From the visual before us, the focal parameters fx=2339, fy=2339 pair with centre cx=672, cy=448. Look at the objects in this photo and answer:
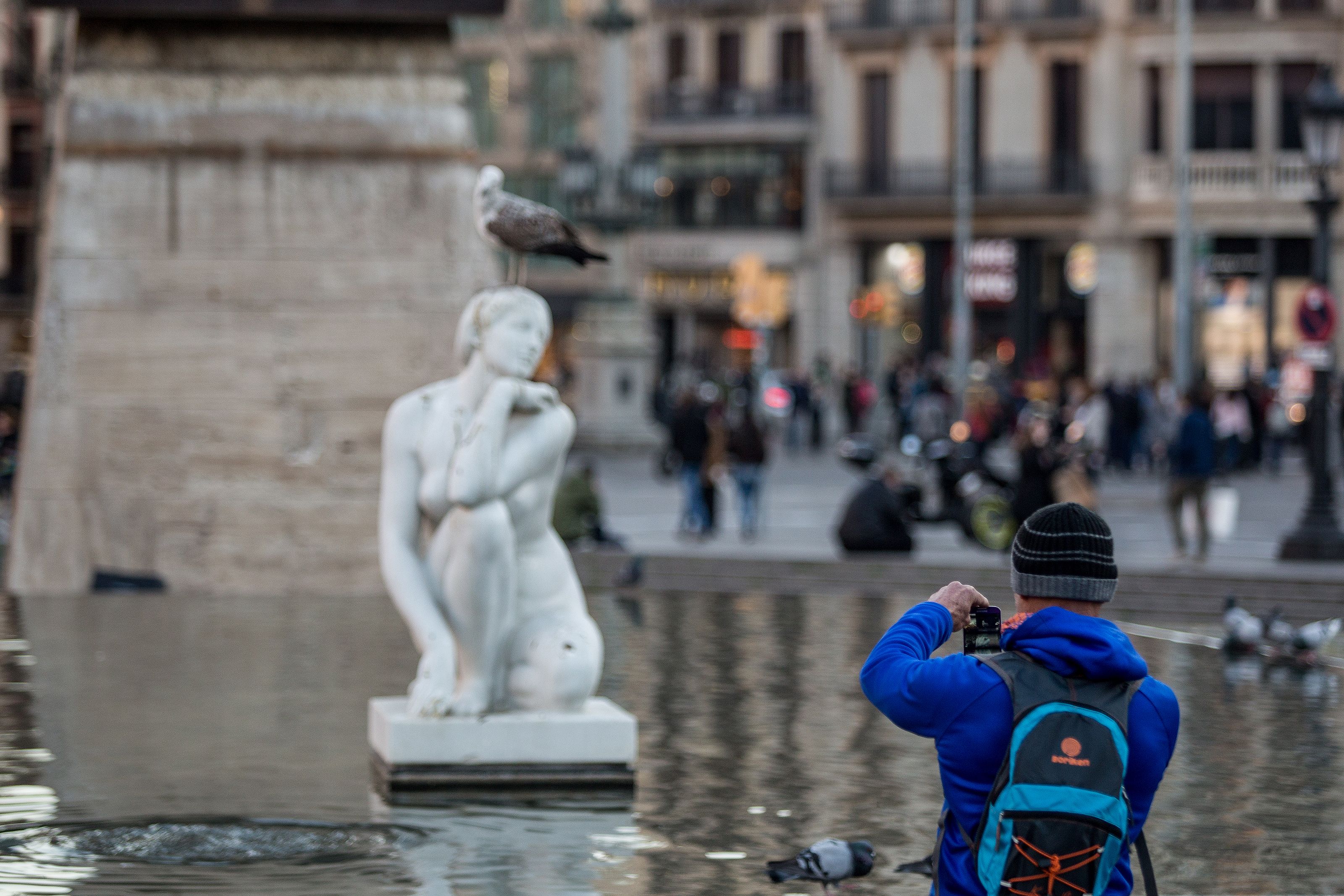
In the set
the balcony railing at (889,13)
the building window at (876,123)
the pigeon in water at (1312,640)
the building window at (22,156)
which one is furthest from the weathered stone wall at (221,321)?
the building window at (22,156)

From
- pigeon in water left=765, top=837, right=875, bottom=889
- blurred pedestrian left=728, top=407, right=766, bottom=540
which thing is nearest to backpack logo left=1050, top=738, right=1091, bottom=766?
pigeon in water left=765, top=837, right=875, bottom=889

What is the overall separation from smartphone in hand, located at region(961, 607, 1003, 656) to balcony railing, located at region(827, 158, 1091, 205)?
53760 mm

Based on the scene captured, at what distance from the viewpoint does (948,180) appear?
58.8 m

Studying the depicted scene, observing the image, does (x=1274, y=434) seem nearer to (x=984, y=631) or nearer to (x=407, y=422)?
(x=407, y=422)

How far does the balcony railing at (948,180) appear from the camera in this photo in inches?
2256

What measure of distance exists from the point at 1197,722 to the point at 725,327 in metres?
54.5

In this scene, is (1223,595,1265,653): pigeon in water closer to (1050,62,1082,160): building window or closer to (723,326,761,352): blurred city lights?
(1050,62,1082,160): building window

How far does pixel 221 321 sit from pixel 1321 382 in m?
10.2

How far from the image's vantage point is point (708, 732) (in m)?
9.72

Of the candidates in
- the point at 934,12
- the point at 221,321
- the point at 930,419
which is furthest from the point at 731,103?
the point at 221,321

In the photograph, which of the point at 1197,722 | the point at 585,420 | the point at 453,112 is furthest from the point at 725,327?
the point at 1197,722

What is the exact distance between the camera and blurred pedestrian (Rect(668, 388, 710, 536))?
2392 centimetres

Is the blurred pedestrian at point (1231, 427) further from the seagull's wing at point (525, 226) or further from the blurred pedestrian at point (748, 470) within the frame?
the seagull's wing at point (525, 226)

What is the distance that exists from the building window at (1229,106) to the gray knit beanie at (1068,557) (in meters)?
53.2
